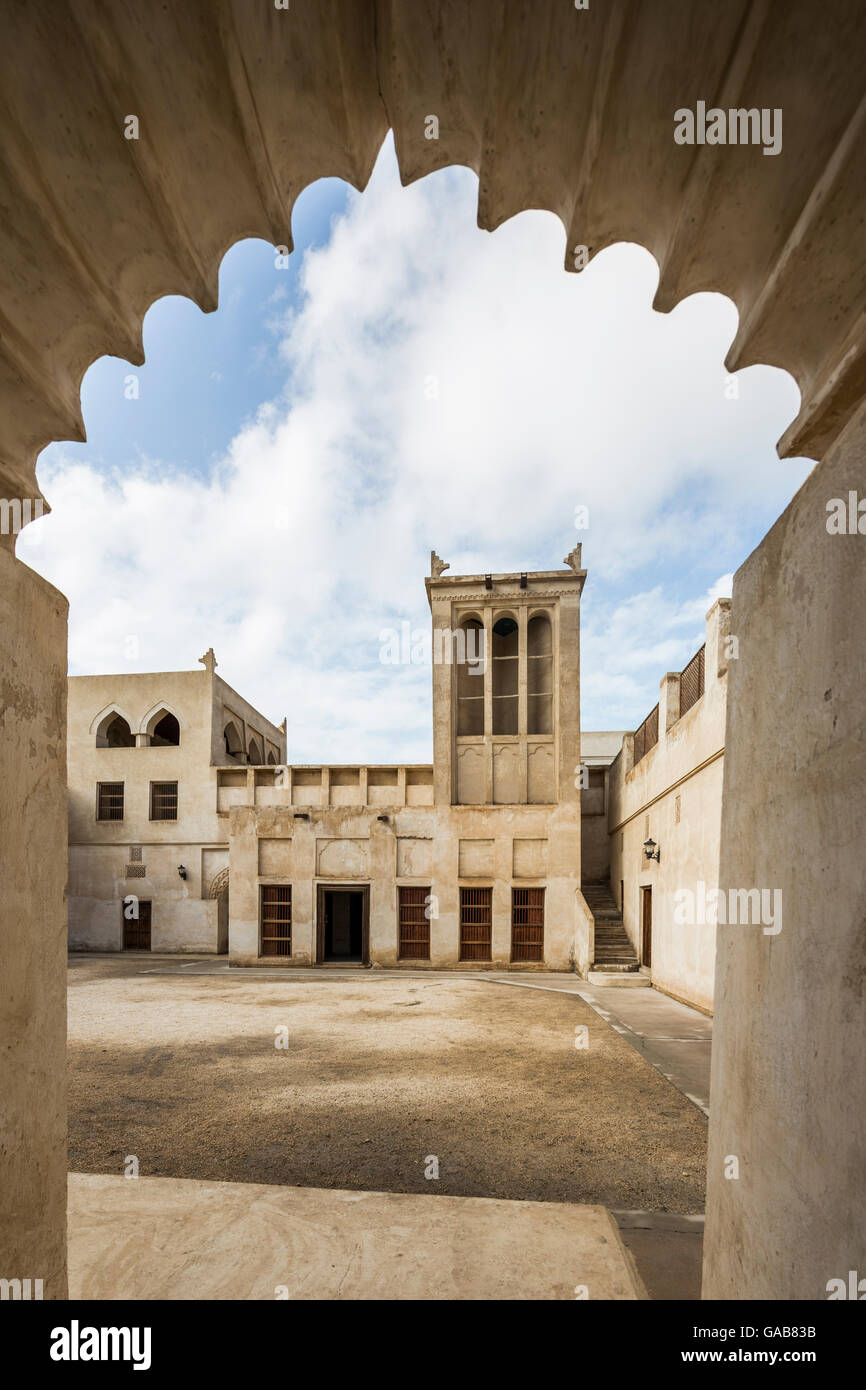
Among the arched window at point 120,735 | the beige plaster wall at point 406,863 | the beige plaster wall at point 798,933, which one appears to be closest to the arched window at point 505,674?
the beige plaster wall at point 406,863

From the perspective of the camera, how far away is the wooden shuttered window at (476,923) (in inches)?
681

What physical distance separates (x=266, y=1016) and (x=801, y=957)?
425 inches

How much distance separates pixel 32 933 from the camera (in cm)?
166

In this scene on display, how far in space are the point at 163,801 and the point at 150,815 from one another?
1.89 feet

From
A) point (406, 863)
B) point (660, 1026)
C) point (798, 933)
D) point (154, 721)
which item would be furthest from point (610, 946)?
point (798, 933)

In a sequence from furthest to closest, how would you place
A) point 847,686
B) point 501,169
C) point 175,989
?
point 175,989, point 501,169, point 847,686

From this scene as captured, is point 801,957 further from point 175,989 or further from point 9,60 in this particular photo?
point 175,989

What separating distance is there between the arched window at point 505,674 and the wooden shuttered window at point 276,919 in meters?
7.33

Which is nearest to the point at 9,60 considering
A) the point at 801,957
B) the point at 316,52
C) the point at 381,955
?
the point at 316,52

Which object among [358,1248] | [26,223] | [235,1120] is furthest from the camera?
[235,1120]

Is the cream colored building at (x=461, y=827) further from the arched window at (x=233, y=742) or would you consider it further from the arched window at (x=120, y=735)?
the arched window at (x=120, y=735)

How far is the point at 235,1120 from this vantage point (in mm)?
5496

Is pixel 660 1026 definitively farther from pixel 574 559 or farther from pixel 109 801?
pixel 109 801

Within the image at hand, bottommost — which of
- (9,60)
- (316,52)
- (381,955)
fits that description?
(381,955)
